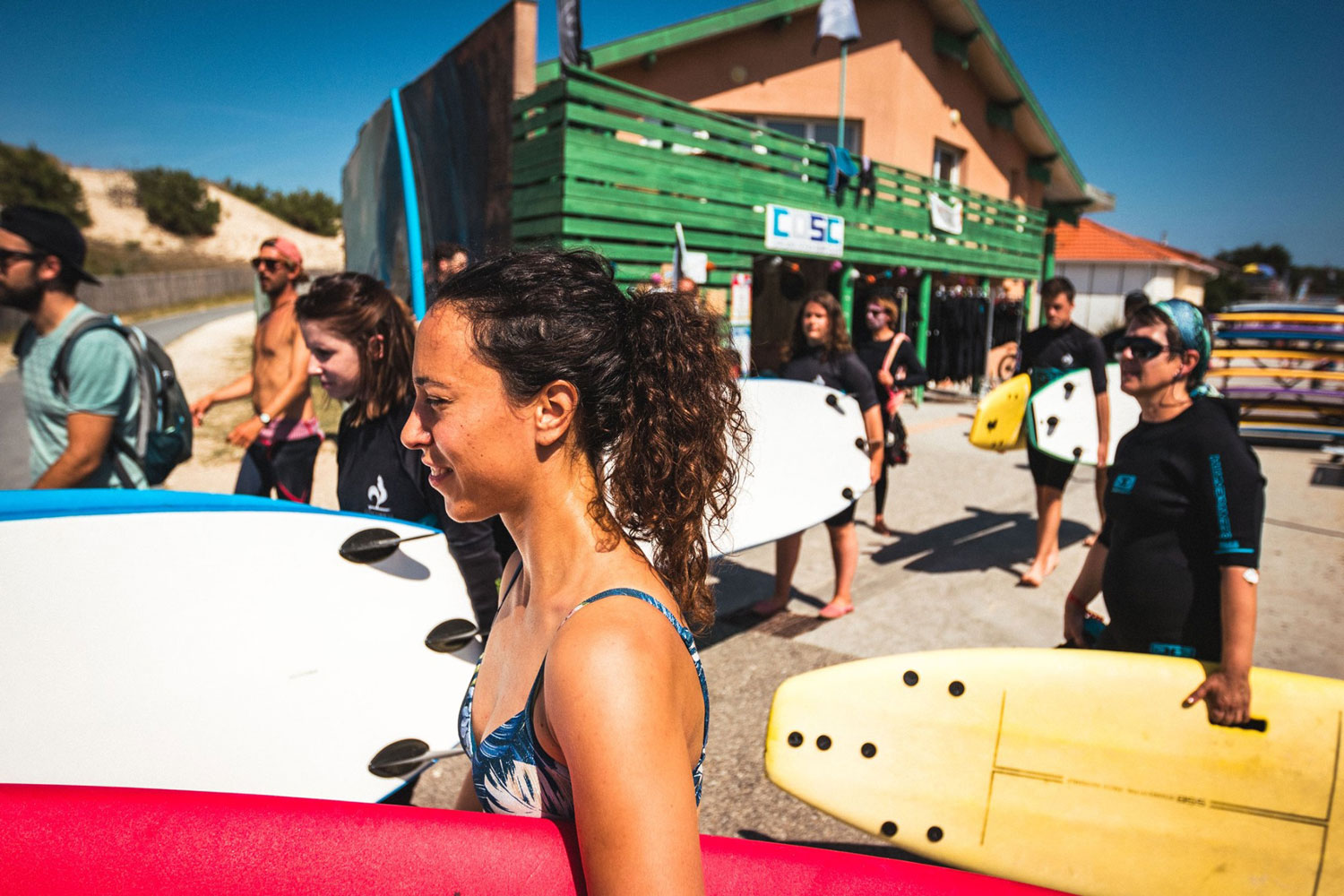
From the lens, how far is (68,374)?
9.36 feet

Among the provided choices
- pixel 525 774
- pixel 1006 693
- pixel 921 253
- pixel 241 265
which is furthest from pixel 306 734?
pixel 241 265

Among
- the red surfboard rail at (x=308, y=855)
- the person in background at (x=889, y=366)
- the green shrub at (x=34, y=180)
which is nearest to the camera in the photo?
the red surfboard rail at (x=308, y=855)

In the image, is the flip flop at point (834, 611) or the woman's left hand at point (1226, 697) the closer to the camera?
the woman's left hand at point (1226, 697)

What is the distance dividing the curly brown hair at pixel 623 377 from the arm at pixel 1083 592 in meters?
1.92

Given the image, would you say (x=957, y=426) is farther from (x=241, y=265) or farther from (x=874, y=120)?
(x=241, y=265)

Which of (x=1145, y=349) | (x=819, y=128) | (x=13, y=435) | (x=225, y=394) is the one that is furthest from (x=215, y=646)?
(x=819, y=128)

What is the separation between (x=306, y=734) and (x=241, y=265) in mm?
65859

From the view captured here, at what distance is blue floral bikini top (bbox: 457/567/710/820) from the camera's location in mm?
911

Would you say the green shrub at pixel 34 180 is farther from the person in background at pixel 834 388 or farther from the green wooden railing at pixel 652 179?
the person in background at pixel 834 388

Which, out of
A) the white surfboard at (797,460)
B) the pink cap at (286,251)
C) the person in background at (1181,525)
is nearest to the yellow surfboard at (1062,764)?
the person in background at (1181,525)

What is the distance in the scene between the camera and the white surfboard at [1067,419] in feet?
16.4

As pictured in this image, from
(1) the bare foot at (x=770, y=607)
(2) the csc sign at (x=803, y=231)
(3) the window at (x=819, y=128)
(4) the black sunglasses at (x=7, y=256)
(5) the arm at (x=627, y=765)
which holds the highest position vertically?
(3) the window at (x=819, y=128)

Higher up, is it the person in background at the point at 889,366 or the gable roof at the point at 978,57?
the gable roof at the point at 978,57

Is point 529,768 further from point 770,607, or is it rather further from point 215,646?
point 770,607
